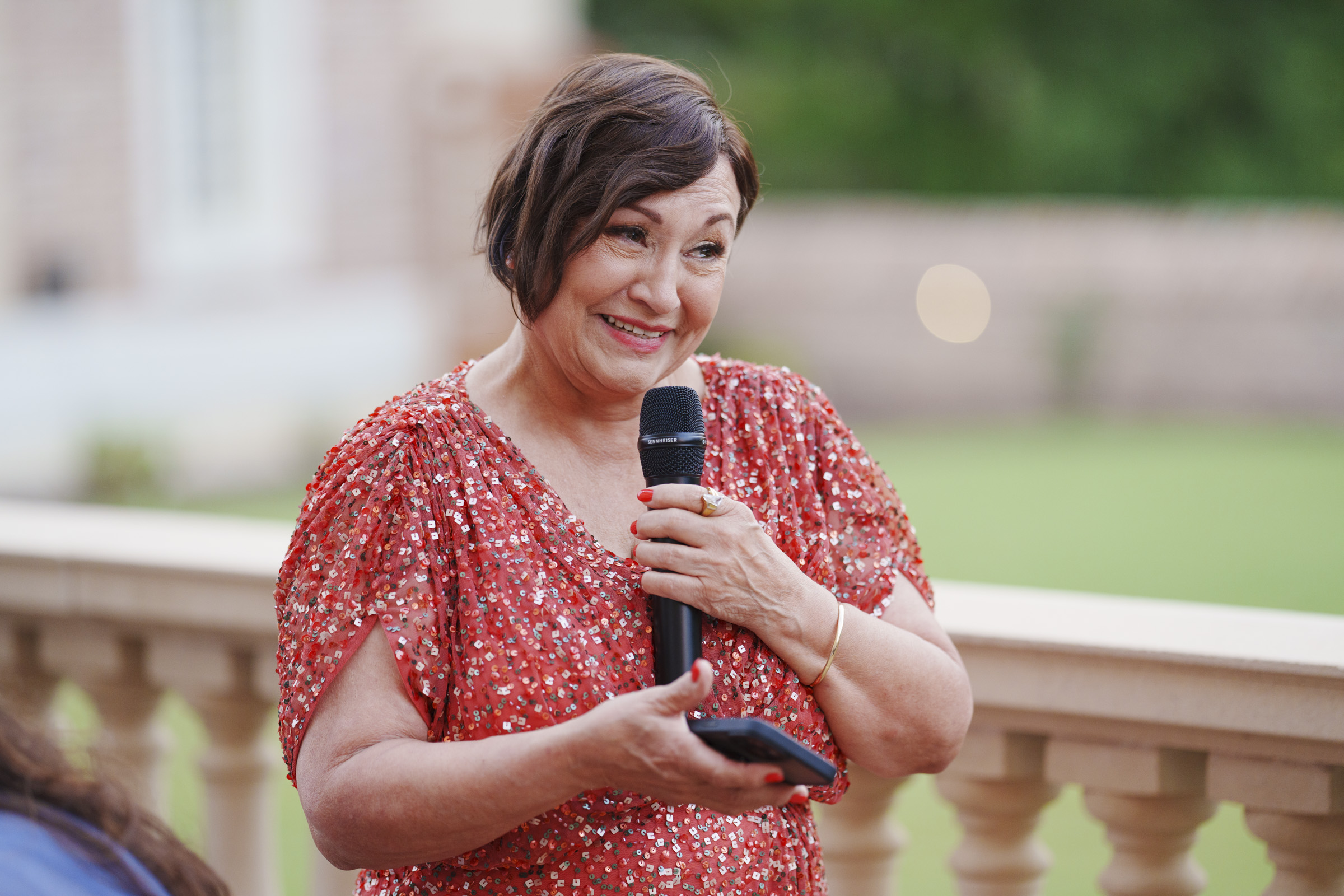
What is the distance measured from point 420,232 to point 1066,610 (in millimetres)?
14544

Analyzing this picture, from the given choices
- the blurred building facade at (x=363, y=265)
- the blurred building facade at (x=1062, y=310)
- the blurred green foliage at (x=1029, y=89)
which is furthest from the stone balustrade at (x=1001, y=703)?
the blurred green foliage at (x=1029, y=89)

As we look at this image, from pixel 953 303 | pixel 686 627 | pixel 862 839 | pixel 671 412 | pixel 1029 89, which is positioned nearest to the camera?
pixel 686 627

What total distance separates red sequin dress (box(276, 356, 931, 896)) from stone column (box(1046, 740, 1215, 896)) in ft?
1.63

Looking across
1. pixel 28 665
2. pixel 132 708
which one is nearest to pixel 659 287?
pixel 132 708

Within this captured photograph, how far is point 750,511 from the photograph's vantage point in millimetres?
2076

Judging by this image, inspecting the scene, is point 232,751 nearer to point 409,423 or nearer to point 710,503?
point 409,423

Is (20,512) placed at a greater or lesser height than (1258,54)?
lesser

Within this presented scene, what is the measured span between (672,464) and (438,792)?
0.57 metres

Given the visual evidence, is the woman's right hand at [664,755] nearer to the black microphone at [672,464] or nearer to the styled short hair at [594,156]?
the black microphone at [672,464]

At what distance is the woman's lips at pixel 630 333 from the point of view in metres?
2.10

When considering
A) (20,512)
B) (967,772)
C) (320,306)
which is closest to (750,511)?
(967,772)

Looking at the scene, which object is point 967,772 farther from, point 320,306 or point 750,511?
point 320,306

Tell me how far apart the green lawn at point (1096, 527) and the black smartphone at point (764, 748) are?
9.19 ft

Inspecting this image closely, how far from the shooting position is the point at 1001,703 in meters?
2.42
